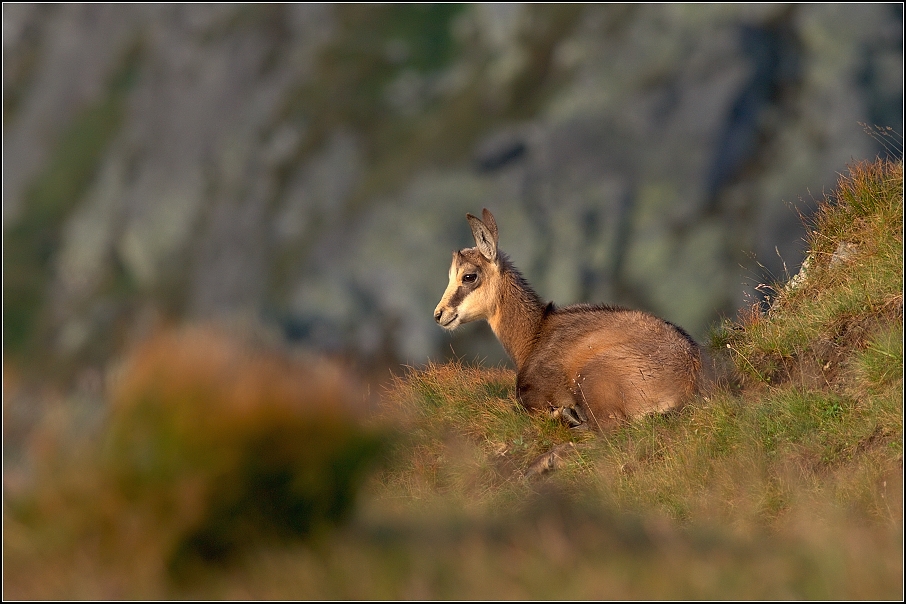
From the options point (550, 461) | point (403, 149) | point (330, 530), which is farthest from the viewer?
point (403, 149)

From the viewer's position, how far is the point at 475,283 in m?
11.4

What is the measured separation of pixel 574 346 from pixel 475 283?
5.02 feet

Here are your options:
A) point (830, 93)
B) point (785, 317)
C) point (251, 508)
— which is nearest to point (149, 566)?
point (251, 508)

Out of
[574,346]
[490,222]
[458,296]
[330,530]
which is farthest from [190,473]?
[490,222]

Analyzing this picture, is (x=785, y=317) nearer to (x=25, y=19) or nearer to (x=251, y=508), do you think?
(x=251, y=508)

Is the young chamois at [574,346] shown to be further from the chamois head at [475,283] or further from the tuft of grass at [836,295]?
the tuft of grass at [836,295]

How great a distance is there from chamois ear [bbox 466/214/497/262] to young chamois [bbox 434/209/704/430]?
11 millimetres

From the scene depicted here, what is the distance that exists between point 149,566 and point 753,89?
11188 cm

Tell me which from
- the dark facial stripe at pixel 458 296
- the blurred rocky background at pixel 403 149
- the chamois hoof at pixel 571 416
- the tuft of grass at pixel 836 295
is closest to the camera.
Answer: the tuft of grass at pixel 836 295

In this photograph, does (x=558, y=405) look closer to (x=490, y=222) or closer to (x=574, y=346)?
(x=574, y=346)

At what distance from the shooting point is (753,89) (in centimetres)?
10975

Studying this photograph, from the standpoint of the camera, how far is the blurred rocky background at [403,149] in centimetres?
10356

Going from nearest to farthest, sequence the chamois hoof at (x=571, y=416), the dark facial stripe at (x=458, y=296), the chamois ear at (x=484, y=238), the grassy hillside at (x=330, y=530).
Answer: the grassy hillside at (x=330, y=530) < the chamois hoof at (x=571, y=416) < the chamois ear at (x=484, y=238) < the dark facial stripe at (x=458, y=296)

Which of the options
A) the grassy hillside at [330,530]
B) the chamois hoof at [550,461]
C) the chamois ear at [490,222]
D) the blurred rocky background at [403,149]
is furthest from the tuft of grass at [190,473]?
the blurred rocky background at [403,149]
